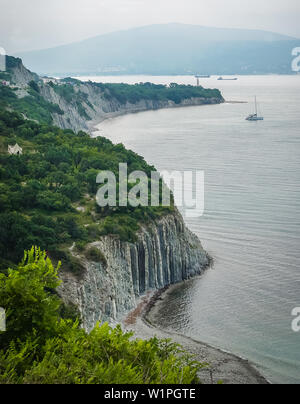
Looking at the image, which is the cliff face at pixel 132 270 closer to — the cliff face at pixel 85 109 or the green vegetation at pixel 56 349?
the green vegetation at pixel 56 349

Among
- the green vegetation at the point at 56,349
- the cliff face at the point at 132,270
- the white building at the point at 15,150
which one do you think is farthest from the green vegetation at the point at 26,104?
the green vegetation at the point at 56,349

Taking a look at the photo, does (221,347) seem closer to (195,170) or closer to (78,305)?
(78,305)

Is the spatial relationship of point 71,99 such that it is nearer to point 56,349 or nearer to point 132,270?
point 132,270

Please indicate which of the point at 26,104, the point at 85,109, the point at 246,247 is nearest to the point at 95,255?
the point at 246,247

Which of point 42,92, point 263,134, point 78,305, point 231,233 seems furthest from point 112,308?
point 42,92

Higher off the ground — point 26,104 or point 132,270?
point 26,104
